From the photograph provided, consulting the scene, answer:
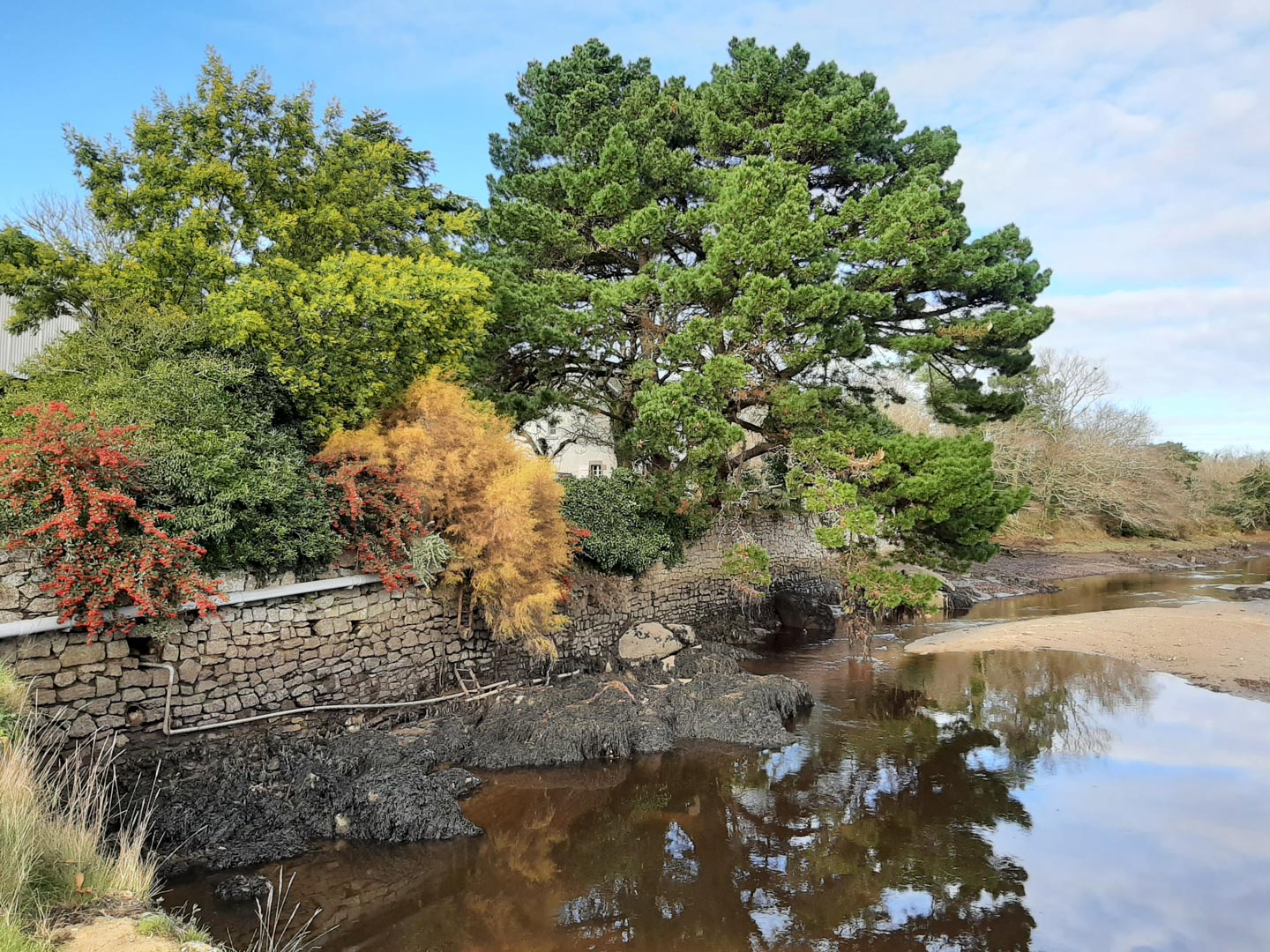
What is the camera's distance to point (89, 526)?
654cm

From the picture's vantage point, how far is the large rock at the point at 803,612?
1711 centimetres

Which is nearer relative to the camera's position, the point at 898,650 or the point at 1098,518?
the point at 898,650

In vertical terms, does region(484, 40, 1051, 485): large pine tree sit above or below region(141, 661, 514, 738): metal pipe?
above

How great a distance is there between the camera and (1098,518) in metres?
31.9

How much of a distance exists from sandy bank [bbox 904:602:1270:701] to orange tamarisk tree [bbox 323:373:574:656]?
895cm

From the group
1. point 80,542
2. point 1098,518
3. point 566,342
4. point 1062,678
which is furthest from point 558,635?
point 1098,518

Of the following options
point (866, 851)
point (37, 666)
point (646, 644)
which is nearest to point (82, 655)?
point (37, 666)

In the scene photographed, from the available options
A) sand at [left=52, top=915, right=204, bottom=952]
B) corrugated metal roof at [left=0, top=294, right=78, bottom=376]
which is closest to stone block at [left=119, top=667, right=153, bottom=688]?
sand at [left=52, top=915, right=204, bottom=952]

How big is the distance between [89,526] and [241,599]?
1.77 m

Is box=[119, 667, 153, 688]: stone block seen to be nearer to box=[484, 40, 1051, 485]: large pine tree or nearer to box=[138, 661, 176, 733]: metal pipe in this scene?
box=[138, 661, 176, 733]: metal pipe

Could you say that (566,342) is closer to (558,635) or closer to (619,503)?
(619,503)

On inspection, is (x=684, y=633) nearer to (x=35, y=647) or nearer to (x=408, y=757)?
(x=408, y=757)

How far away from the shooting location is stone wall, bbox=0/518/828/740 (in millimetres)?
6609

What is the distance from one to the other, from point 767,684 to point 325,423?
772 cm
